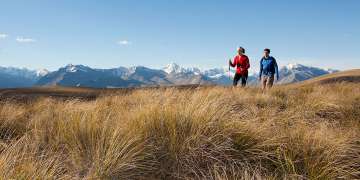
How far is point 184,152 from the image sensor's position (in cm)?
416

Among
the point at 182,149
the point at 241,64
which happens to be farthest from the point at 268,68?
the point at 182,149

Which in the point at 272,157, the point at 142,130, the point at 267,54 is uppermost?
the point at 267,54

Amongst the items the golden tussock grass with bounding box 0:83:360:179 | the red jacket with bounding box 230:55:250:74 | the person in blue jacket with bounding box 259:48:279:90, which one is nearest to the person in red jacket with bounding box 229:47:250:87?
the red jacket with bounding box 230:55:250:74

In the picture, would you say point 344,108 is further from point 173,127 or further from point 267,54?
point 267,54

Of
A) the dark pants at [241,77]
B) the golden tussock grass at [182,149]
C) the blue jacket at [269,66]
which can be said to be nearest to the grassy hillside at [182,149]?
the golden tussock grass at [182,149]

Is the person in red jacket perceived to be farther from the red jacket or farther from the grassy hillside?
the grassy hillside

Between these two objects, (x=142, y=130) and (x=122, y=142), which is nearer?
(x=122, y=142)

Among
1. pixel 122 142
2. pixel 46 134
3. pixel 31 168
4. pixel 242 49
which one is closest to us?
pixel 31 168

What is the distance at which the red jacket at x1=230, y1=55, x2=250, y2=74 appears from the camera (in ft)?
52.9

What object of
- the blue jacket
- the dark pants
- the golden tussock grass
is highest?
the blue jacket

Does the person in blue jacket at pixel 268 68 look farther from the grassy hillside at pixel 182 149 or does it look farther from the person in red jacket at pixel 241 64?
the grassy hillside at pixel 182 149

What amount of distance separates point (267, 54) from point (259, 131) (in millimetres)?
11852

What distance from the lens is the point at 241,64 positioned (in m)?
16.2

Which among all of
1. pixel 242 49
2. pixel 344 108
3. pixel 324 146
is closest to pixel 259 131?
pixel 324 146
